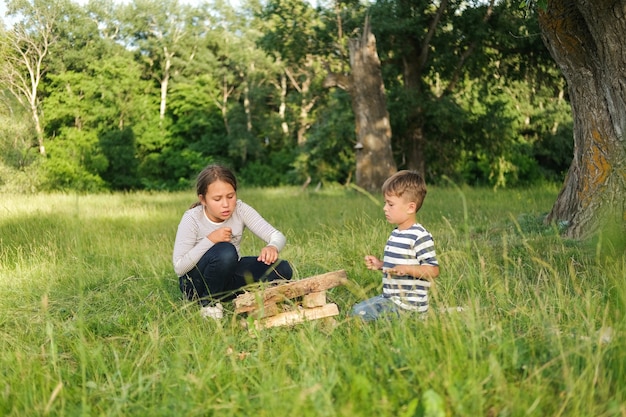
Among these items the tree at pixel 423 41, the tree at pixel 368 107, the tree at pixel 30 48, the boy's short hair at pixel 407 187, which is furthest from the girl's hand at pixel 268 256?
the tree at pixel 30 48

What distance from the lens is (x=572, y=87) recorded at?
316 inches

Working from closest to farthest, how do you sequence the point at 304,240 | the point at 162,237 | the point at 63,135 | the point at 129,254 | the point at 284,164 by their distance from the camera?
the point at 129,254, the point at 304,240, the point at 162,237, the point at 63,135, the point at 284,164

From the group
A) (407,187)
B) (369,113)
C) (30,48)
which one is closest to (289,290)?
(407,187)

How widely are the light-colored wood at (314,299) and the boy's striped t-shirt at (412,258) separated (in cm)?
42

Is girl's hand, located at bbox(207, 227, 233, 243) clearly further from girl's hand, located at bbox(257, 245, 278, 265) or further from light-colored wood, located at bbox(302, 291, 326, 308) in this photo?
light-colored wood, located at bbox(302, 291, 326, 308)

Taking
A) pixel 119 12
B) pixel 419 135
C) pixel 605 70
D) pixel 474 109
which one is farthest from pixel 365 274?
pixel 119 12

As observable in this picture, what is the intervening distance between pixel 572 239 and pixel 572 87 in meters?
1.94

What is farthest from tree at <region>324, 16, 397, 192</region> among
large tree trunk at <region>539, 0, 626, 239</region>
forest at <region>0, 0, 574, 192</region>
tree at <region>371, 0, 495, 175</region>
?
large tree trunk at <region>539, 0, 626, 239</region>

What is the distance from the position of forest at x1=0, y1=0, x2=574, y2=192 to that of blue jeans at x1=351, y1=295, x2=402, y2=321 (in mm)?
10808

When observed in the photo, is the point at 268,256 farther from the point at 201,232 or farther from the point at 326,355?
the point at 326,355

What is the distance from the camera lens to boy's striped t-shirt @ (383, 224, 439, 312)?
4.11 m

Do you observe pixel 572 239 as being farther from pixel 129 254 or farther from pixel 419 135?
pixel 419 135

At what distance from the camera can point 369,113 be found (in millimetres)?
18766

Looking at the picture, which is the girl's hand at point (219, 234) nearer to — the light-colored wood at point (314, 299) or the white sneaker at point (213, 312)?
the white sneaker at point (213, 312)
